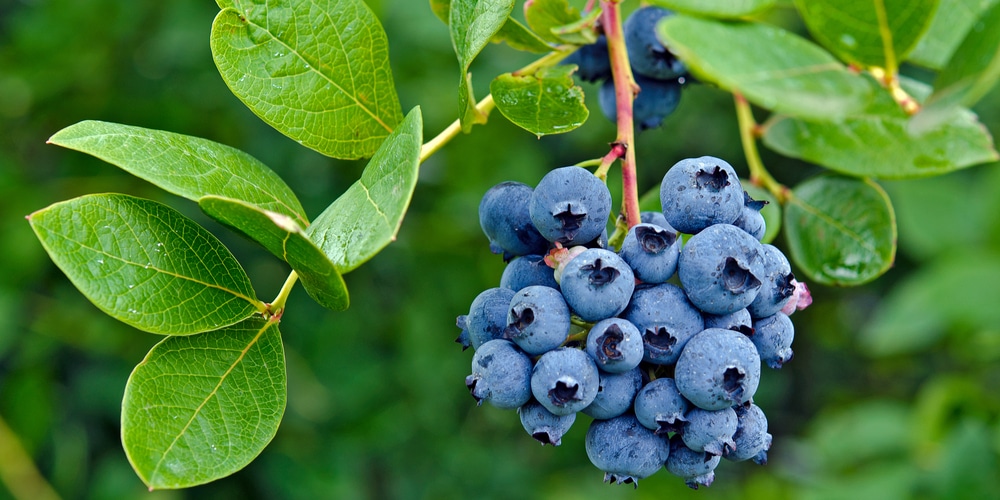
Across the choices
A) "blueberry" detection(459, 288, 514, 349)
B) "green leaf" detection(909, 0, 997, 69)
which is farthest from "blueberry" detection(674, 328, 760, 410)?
"green leaf" detection(909, 0, 997, 69)

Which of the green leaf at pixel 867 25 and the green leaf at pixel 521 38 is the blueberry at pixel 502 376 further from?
the green leaf at pixel 867 25

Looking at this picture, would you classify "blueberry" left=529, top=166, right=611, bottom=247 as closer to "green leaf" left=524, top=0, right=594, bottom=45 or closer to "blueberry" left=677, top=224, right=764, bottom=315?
"blueberry" left=677, top=224, right=764, bottom=315

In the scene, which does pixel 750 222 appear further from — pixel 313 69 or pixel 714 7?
pixel 313 69

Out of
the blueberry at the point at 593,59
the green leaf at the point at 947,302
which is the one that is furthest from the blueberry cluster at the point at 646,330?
the green leaf at the point at 947,302

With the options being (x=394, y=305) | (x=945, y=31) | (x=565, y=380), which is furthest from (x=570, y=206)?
(x=394, y=305)

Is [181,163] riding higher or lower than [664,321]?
higher

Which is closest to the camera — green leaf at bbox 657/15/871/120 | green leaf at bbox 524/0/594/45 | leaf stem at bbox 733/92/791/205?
green leaf at bbox 657/15/871/120
